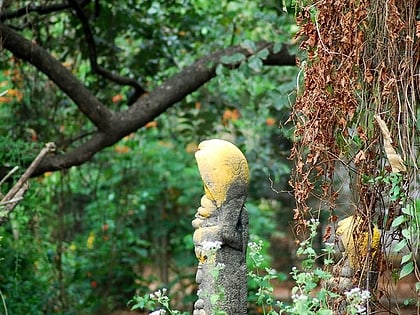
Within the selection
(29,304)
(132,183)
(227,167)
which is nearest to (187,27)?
(132,183)

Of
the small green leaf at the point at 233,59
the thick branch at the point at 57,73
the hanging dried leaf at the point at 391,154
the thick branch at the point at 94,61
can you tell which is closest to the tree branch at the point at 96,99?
the thick branch at the point at 57,73

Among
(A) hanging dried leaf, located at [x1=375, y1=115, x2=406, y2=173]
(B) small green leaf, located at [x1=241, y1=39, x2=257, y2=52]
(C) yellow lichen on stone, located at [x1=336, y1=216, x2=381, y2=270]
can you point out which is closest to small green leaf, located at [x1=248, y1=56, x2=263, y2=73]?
(B) small green leaf, located at [x1=241, y1=39, x2=257, y2=52]

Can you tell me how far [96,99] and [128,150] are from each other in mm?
3149

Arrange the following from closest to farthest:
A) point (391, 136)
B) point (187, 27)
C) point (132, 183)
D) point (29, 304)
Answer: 1. point (391, 136)
2. point (29, 304)
3. point (187, 27)
4. point (132, 183)

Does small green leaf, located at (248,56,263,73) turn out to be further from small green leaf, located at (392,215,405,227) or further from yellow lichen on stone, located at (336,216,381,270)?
small green leaf, located at (392,215,405,227)

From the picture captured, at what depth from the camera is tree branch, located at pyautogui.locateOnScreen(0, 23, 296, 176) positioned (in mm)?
Answer: 6230

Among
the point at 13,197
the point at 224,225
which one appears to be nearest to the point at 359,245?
the point at 224,225

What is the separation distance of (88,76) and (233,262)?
15.0ft

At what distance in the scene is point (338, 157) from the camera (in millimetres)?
3693

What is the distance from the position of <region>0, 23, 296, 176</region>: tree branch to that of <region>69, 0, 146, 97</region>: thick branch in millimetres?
827

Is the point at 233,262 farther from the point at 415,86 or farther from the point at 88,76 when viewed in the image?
the point at 88,76

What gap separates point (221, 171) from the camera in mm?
3797

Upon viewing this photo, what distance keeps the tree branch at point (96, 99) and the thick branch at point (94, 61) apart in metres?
0.83

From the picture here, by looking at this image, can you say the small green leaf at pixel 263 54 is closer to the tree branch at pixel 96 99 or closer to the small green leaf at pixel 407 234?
the tree branch at pixel 96 99
